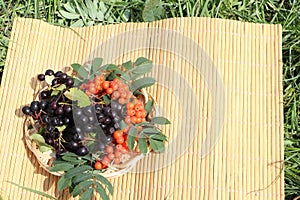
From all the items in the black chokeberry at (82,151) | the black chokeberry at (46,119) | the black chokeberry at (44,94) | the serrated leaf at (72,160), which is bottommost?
the serrated leaf at (72,160)

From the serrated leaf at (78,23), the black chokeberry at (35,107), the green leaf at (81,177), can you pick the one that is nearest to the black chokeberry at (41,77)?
the black chokeberry at (35,107)

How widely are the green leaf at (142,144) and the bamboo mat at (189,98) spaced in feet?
0.55

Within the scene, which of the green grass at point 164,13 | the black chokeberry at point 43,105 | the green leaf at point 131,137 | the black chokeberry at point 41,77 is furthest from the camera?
the green grass at point 164,13

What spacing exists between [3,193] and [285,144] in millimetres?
925

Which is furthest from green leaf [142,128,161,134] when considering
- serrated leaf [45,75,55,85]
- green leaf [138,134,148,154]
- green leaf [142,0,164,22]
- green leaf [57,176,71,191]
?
green leaf [142,0,164,22]

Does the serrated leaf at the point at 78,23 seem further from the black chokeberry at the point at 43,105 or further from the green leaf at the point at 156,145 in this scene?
the green leaf at the point at 156,145

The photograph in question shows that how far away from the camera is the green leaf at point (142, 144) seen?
129 cm

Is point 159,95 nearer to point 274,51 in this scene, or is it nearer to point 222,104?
point 222,104

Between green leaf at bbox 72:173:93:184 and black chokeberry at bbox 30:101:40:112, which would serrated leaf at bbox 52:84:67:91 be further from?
green leaf at bbox 72:173:93:184

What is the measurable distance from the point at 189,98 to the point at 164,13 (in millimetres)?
400

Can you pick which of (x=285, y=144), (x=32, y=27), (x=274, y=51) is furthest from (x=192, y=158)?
(x=32, y=27)

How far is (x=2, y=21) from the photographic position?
179 cm

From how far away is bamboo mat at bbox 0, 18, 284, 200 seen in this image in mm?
1426

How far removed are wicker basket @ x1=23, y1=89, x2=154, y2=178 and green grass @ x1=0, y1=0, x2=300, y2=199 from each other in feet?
1.30
